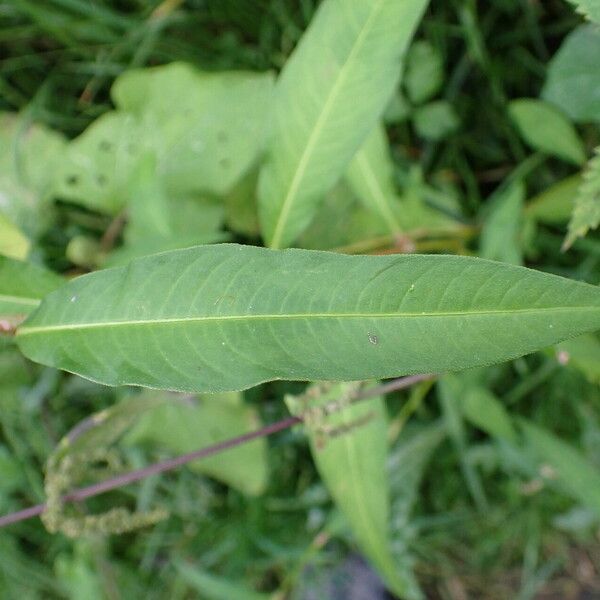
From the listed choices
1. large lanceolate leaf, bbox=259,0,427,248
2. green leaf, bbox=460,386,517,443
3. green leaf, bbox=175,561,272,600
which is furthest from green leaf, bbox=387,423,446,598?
large lanceolate leaf, bbox=259,0,427,248

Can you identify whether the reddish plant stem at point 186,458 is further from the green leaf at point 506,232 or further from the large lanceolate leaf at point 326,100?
the green leaf at point 506,232

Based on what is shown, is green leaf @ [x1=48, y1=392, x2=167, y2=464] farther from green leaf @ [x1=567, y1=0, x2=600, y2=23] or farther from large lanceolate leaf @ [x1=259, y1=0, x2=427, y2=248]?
green leaf @ [x1=567, y1=0, x2=600, y2=23]

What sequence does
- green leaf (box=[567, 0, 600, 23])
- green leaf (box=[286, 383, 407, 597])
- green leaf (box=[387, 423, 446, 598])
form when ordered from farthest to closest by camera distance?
1. green leaf (box=[387, 423, 446, 598])
2. green leaf (box=[286, 383, 407, 597])
3. green leaf (box=[567, 0, 600, 23])

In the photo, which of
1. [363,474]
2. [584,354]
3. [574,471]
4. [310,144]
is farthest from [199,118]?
[574,471]

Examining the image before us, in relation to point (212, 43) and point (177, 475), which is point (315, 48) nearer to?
point (212, 43)

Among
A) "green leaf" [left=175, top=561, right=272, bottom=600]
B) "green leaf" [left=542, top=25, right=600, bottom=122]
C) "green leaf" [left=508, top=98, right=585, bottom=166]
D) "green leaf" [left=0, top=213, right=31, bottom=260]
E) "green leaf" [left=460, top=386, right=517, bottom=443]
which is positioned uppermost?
"green leaf" [left=542, top=25, right=600, bottom=122]

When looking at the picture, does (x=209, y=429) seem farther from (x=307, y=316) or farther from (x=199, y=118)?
(x=307, y=316)

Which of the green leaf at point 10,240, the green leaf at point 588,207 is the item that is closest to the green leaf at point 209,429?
the green leaf at point 10,240
